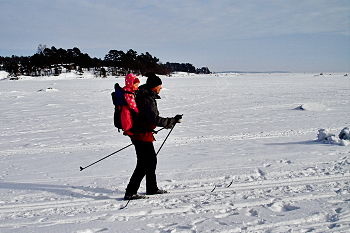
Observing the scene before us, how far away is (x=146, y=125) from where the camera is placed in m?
3.16

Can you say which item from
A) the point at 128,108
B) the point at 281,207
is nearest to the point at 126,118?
the point at 128,108

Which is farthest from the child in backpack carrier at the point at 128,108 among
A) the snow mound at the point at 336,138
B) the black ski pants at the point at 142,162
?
the snow mound at the point at 336,138

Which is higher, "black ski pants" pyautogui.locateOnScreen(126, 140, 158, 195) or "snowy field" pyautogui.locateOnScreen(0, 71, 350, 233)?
"black ski pants" pyautogui.locateOnScreen(126, 140, 158, 195)

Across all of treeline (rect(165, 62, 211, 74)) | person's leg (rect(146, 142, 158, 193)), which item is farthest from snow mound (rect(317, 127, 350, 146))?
treeline (rect(165, 62, 211, 74))

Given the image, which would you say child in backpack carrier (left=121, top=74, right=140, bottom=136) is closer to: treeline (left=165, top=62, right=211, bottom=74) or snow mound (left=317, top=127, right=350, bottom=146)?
snow mound (left=317, top=127, right=350, bottom=146)

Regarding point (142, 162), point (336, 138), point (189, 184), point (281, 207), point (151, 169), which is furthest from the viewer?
point (336, 138)

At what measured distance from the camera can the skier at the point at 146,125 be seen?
3.05 m

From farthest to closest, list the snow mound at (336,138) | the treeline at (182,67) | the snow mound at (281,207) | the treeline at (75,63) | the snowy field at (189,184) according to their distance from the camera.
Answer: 1. the treeline at (182,67)
2. the treeline at (75,63)
3. the snow mound at (336,138)
4. the snow mound at (281,207)
5. the snowy field at (189,184)

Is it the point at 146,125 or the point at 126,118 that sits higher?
the point at 126,118

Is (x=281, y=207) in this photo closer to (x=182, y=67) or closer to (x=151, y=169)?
(x=151, y=169)

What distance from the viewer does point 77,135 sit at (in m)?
8.10

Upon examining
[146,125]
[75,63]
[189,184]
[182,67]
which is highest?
[182,67]

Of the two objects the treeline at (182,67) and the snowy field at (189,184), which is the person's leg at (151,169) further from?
the treeline at (182,67)

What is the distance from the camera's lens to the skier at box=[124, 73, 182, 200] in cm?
305
